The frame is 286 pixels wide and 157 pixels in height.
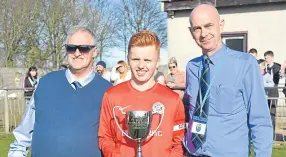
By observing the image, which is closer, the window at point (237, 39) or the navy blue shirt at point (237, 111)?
the navy blue shirt at point (237, 111)

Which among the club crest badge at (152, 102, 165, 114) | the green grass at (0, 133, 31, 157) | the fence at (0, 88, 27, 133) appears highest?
the club crest badge at (152, 102, 165, 114)

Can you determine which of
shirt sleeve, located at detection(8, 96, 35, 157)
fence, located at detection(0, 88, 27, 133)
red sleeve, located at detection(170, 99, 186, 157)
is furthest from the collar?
fence, located at detection(0, 88, 27, 133)

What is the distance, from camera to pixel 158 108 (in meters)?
3.09

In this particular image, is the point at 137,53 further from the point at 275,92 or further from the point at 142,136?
the point at 275,92

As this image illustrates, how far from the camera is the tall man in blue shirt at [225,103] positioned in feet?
9.55

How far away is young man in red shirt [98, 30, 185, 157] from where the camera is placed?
3.07 metres

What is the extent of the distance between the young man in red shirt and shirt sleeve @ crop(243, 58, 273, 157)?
508 millimetres

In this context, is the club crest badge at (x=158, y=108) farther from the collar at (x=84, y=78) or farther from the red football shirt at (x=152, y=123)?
the collar at (x=84, y=78)

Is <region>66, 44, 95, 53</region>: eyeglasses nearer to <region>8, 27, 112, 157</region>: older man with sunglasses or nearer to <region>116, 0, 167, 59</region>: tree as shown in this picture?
<region>8, 27, 112, 157</region>: older man with sunglasses

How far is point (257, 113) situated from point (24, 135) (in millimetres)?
1704

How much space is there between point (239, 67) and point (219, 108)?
31 cm

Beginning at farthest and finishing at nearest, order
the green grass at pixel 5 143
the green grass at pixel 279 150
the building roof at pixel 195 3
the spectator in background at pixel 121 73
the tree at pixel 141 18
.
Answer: the tree at pixel 141 18 → the building roof at pixel 195 3 → the spectator in background at pixel 121 73 → the green grass at pixel 5 143 → the green grass at pixel 279 150

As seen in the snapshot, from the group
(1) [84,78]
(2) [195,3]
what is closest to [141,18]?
(2) [195,3]

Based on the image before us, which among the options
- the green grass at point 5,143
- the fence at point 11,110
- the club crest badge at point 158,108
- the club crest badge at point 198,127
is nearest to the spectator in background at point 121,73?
the fence at point 11,110
